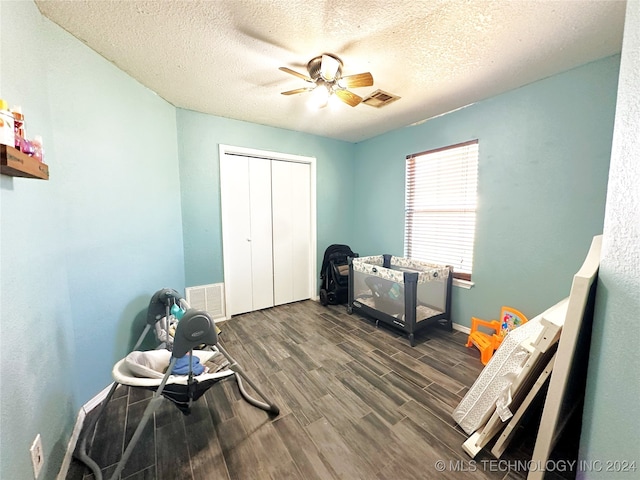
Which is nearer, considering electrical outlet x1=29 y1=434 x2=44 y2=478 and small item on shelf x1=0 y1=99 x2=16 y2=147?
small item on shelf x1=0 y1=99 x2=16 y2=147

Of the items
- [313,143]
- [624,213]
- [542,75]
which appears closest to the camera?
[624,213]

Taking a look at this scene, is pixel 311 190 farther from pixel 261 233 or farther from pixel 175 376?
pixel 175 376

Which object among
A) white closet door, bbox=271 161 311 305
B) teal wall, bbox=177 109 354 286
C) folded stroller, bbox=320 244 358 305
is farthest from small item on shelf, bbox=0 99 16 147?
folded stroller, bbox=320 244 358 305

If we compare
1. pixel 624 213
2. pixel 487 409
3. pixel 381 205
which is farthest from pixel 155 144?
pixel 487 409

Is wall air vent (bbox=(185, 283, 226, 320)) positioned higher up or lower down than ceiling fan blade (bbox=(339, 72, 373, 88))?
lower down

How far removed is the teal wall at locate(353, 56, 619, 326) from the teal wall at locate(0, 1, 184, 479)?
3.08 metres

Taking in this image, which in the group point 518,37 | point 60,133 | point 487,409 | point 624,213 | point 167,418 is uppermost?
point 518,37

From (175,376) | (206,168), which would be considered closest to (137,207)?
(206,168)

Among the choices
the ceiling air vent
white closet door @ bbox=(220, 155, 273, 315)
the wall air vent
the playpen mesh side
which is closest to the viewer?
the ceiling air vent

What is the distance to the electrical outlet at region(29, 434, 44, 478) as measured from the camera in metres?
0.95

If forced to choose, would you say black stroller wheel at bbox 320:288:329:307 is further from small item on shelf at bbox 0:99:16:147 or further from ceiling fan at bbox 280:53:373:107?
small item on shelf at bbox 0:99:16:147

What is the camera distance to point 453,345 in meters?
2.35

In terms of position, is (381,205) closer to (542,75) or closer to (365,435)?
(542,75)

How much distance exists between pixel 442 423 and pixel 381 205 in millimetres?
2609
